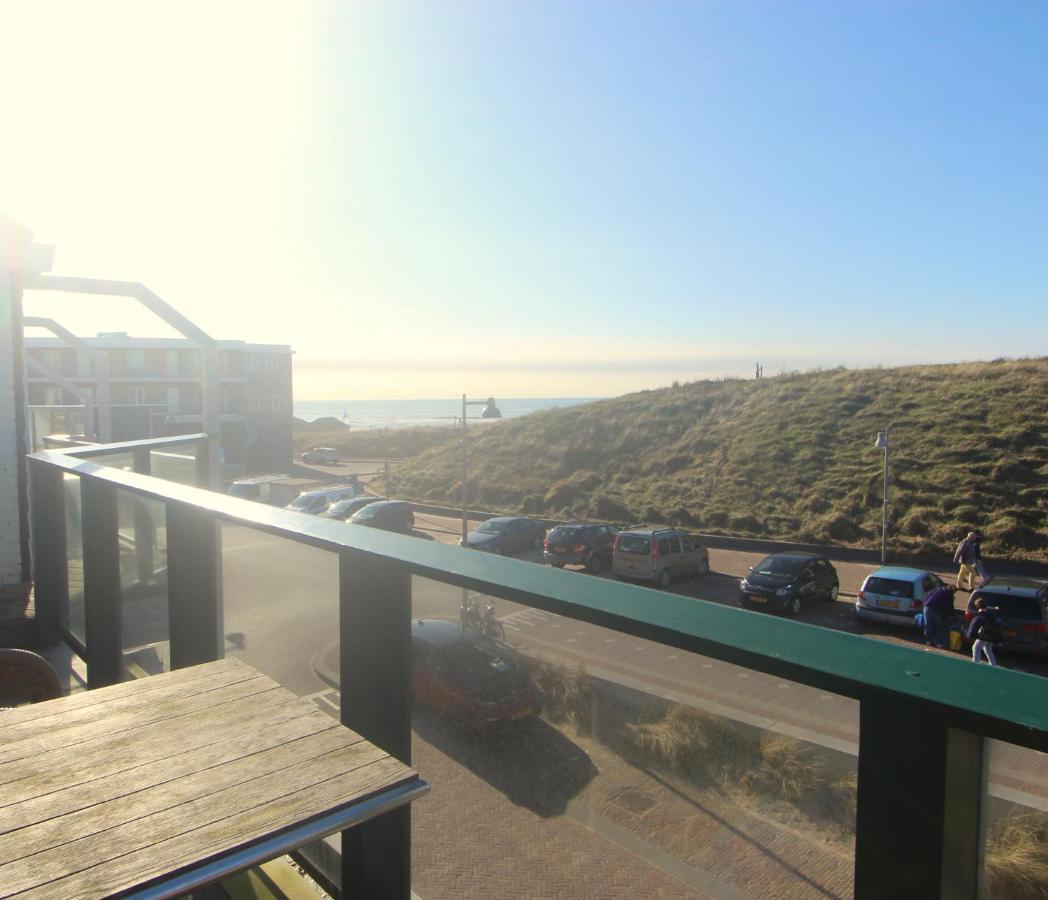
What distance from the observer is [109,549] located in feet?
11.0

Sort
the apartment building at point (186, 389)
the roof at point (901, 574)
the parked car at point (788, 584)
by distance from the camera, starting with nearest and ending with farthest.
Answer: the roof at point (901, 574) → the parked car at point (788, 584) → the apartment building at point (186, 389)

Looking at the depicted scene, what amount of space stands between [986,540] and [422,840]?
23354 millimetres

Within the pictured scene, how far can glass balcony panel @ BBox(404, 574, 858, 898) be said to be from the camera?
1.07 meters

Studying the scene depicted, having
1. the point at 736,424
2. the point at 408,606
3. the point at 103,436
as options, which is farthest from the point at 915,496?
the point at 408,606

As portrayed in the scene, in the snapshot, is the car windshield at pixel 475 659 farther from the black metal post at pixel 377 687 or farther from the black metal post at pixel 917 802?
the black metal post at pixel 917 802

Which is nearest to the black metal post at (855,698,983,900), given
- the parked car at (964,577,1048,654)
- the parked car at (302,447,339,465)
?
the parked car at (964,577,1048,654)

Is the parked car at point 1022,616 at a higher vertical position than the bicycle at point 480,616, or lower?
lower

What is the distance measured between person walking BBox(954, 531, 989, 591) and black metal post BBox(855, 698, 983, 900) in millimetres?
19144

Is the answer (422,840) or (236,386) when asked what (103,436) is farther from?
(236,386)

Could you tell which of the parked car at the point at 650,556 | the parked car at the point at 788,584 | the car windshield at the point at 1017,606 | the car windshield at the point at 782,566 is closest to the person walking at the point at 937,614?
the car windshield at the point at 1017,606

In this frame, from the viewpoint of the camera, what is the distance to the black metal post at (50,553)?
4289 mm

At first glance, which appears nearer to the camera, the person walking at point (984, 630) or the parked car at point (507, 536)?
the person walking at point (984, 630)

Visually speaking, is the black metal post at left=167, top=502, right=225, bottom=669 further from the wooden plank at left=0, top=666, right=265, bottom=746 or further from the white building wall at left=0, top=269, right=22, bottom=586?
the white building wall at left=0, top=269, right=22, bottom=586

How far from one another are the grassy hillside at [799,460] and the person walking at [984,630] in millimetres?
9440
